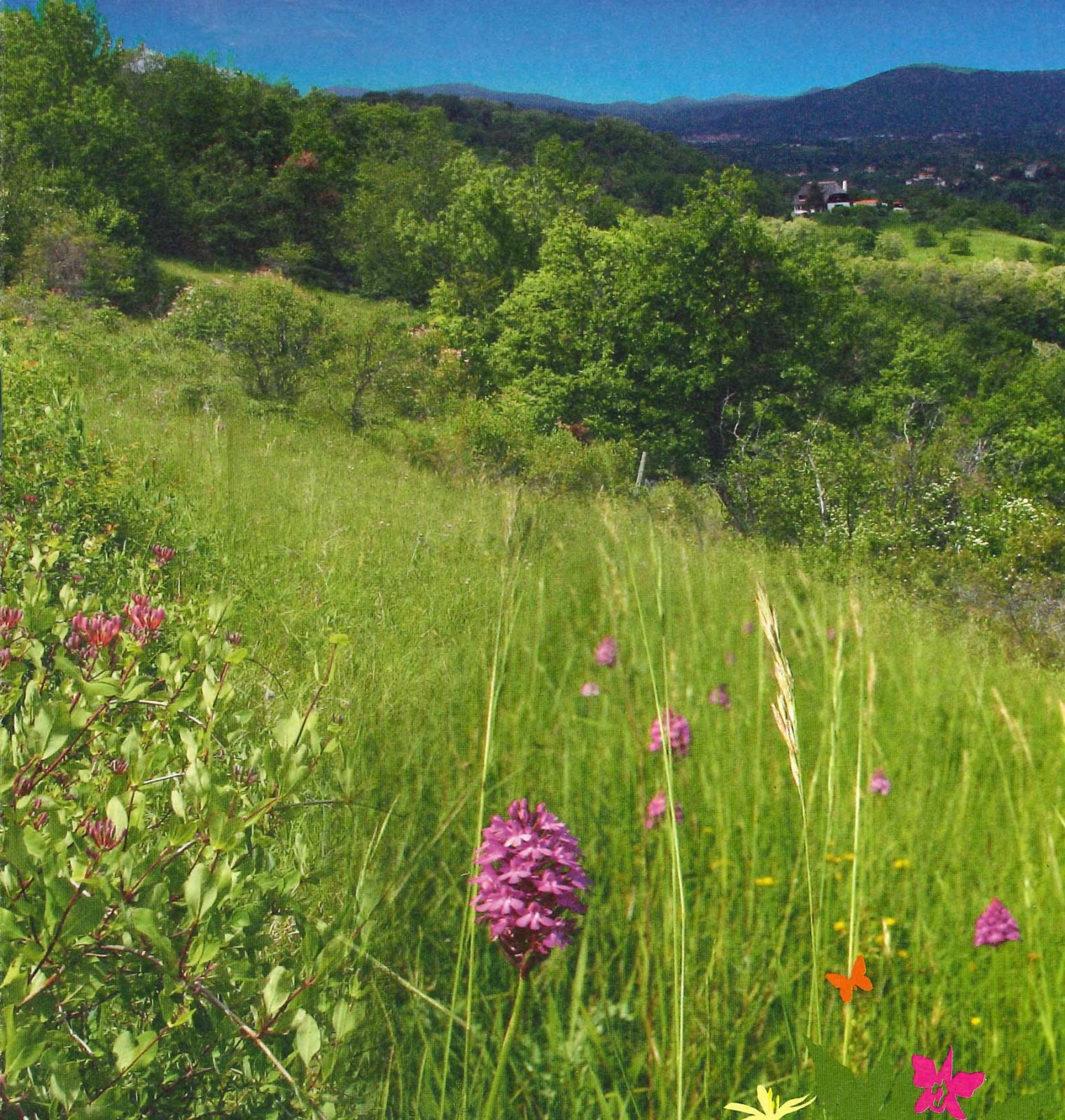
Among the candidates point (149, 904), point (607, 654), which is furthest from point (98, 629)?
point (607, 654)

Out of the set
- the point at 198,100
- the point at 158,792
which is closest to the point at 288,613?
the point at 158,792

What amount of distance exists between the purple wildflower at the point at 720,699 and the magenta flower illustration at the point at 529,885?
35.4 inches

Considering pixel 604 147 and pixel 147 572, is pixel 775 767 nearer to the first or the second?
pixel 147 572

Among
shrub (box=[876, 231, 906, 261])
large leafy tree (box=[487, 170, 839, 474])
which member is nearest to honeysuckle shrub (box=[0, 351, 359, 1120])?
large leafy tree (box=[487, 170, 839, 474])

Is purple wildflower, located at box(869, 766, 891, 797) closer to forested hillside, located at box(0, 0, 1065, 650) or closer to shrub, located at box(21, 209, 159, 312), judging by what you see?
forested hillside, located at box(0, 0, 1065, 650)

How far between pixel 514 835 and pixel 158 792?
778 mm

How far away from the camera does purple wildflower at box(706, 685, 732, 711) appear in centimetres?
166

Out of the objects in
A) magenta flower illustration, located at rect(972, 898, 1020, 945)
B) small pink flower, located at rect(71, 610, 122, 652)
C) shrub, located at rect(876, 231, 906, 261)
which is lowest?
magenta flower illustration, located at rect(972, 898, 1020, 945)

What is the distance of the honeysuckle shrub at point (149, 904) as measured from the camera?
697 mm

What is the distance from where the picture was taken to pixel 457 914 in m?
1.19

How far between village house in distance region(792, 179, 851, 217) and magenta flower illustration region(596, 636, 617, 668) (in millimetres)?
21739

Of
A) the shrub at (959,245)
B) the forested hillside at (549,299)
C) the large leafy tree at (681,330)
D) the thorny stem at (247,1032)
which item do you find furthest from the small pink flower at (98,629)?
the shrub at (959,245)

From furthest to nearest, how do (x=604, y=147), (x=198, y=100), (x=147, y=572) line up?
(x=604, y=147), (x=198, y=100), (x=147, y=572)

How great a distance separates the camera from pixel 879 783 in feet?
5.09
